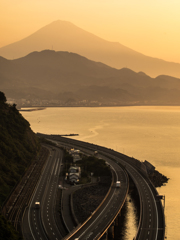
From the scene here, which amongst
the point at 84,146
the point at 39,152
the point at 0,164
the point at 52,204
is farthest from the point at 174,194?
the point at 84,146

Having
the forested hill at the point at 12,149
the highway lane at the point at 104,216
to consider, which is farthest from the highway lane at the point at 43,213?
the forested hill at the point at 12,149

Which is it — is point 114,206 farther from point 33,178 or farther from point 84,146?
point 84,146

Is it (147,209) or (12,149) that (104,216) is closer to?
(147,209)

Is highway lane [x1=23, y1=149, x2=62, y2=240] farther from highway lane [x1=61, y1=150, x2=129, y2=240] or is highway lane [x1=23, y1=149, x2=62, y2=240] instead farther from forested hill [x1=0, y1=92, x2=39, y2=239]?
forested hill [x1=0, y1=92, x2=39, y2=239]

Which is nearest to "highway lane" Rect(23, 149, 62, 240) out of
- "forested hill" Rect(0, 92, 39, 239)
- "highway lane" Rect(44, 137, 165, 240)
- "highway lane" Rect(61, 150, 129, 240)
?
"highway lane" Rect(61, 150, 129, 240)

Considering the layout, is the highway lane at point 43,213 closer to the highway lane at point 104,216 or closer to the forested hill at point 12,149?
the highway lane at point 104,216

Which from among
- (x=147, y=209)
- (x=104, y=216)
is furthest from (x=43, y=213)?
(x=147, y=209)

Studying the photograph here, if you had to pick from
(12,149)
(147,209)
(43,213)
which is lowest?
(43,213)
